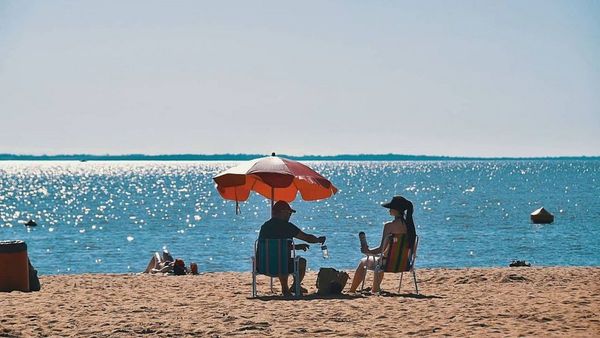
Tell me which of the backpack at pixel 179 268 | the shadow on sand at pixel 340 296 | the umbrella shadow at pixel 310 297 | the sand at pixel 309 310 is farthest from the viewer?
the backpack at pixel 179 268

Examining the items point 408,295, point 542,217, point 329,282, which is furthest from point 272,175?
point 542,217

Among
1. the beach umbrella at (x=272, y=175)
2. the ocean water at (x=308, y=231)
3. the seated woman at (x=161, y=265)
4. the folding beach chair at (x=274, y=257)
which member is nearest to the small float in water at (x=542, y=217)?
the ocean water at (x=308, y=231)

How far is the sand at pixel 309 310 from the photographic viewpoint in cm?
952

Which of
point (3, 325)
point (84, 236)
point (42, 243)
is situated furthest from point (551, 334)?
point (84, 236)

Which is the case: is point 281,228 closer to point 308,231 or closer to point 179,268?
point 179,268

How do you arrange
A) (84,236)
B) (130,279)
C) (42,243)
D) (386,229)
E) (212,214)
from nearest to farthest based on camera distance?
(386,229) → (130,279) → (42,243) → (84,236) → (212,214)

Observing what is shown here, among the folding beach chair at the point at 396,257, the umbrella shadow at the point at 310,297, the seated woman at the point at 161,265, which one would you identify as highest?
the folding beach chair at the point at 396,257

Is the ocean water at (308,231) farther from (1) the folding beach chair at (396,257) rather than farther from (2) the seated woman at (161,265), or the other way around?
(1) the folding beach chair at (396,257)

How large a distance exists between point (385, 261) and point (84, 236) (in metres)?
40.4

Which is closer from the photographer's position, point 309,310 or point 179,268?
point 309,310

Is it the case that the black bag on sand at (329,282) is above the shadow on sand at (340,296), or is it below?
above

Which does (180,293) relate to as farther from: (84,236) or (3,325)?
(84,236)

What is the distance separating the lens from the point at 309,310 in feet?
35.8

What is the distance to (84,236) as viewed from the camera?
50.5 metres
